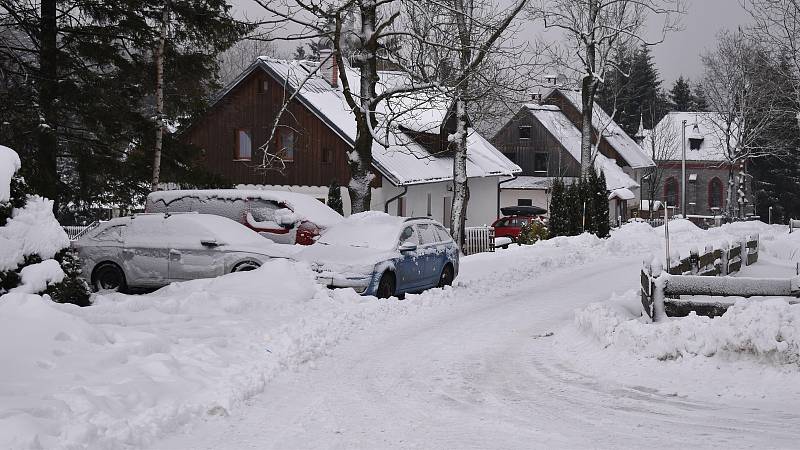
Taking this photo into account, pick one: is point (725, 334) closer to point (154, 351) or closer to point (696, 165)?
point (154, 351)

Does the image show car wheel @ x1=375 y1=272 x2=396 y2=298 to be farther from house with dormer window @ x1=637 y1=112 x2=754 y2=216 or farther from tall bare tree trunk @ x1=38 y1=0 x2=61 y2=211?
house with dormer window @ x1=637 y1=112 x2=754 y2=216

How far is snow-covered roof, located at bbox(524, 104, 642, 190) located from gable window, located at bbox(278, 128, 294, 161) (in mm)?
26350

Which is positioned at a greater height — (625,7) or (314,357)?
(625,7)

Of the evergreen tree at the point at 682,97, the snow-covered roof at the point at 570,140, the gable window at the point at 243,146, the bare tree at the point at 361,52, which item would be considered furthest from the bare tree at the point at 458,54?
the evergreen tree at the point at 682,97

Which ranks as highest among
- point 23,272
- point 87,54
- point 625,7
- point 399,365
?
point 625,7

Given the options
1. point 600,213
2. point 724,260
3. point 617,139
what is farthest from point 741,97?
point 724,260

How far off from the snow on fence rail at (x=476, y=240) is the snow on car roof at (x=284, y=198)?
32.0 feet

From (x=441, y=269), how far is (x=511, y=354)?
659cm

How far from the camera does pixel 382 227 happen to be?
658 inches

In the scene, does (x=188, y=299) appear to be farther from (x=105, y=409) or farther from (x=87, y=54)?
(x=87, y=54)

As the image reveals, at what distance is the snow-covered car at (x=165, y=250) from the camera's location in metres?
17.0

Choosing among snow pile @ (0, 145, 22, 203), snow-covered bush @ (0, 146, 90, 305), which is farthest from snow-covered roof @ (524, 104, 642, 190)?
snow pile @ (0, 145, 22, 203)

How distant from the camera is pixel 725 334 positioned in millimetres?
9992

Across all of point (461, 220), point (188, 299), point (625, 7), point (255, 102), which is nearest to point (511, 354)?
point (188, 299)
